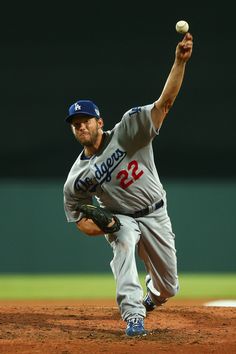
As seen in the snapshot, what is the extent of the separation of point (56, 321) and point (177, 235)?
5.09 meters

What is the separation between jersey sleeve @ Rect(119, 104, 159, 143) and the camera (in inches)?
180

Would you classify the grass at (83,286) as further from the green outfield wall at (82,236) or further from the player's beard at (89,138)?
the player's beard at (89,138)

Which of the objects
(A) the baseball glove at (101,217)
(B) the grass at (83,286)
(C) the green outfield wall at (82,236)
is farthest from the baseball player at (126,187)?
(C) the green outfield wall at (82,236)

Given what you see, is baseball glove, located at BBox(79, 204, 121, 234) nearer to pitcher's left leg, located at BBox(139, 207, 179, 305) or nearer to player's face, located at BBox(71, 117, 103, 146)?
pitcher's left leg, located at BBox(139, 207, 179, 305)

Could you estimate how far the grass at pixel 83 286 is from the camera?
7965 millimetres

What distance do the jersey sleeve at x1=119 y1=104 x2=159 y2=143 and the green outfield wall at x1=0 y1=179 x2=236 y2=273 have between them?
5421 millimetres

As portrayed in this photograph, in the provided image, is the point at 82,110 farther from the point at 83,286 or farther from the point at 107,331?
the point at 83,286

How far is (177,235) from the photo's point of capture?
10.0 metres

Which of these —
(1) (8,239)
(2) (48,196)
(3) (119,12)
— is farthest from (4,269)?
(3) (119,12)

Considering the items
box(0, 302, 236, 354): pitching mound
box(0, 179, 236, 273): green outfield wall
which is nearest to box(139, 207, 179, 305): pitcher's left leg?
box(0, 302, 236, 354): pitching mound

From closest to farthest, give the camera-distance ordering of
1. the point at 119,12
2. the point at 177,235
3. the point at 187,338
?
1. the point at 187,338
2. the point at 177,235
3. the point at 119,12

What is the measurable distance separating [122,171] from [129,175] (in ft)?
0.19

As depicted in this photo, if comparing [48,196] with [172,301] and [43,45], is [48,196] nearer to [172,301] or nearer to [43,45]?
[43,45]

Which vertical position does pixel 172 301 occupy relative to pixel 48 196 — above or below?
below
